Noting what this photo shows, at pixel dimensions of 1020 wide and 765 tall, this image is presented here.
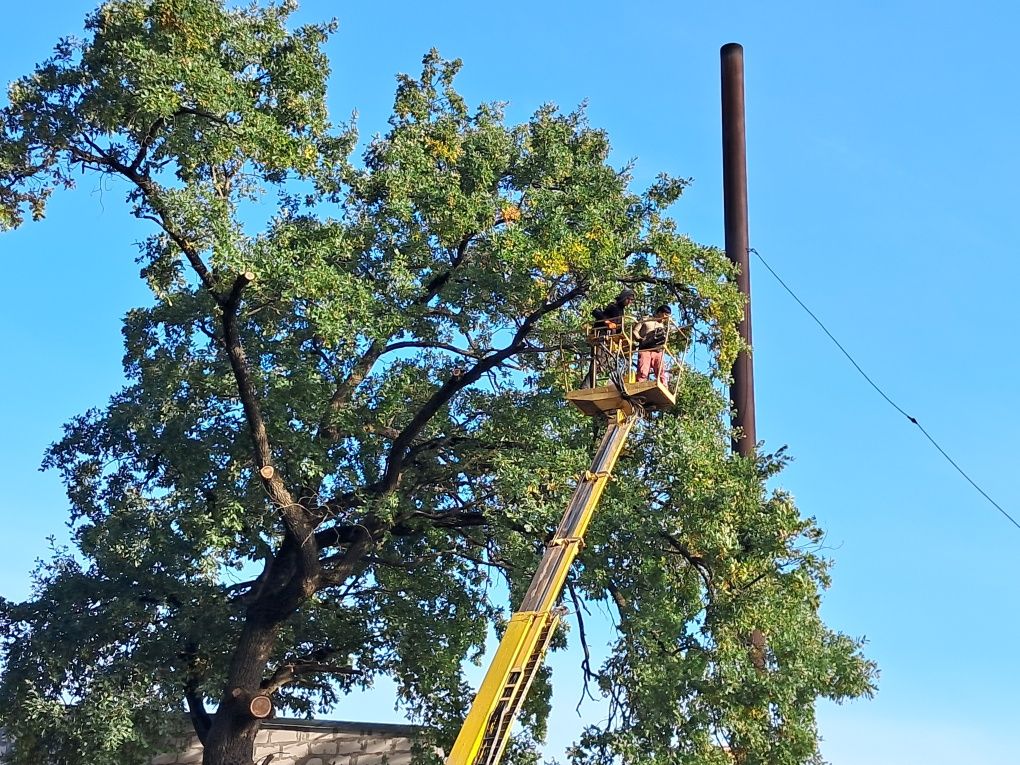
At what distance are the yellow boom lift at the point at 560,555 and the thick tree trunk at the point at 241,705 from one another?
17.5 ft

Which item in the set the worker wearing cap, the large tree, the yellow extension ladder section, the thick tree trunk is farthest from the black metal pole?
the thick tree trunk

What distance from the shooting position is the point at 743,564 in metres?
14.2

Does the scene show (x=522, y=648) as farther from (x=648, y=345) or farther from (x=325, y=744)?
(x=325, y=744)

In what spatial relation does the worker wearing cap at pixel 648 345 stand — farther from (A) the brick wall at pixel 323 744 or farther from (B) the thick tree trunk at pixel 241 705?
(A) the brick wall at pixel 323 744

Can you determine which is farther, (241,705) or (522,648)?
(241,705)

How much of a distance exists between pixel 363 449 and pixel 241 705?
3.70 meters

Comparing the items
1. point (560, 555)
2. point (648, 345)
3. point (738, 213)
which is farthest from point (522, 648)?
point (738, 213)

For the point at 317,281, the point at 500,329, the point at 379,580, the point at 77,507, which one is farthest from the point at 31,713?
the point at 500,329

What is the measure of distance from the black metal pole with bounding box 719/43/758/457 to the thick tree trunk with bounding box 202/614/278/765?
686cm

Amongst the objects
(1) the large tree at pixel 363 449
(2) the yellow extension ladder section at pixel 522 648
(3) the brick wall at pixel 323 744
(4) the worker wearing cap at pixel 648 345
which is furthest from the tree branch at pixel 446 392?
(3) the brick wall at pixel 323 744

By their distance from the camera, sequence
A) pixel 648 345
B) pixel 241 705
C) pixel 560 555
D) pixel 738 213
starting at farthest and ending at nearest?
pixel 738 213
pixel 241 705
pixel 648 345
pixel 560 555

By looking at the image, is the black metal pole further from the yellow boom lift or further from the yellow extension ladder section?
the yellow extension ladder section

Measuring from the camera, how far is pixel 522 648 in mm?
9898

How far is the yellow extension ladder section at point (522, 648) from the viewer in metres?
9.45
